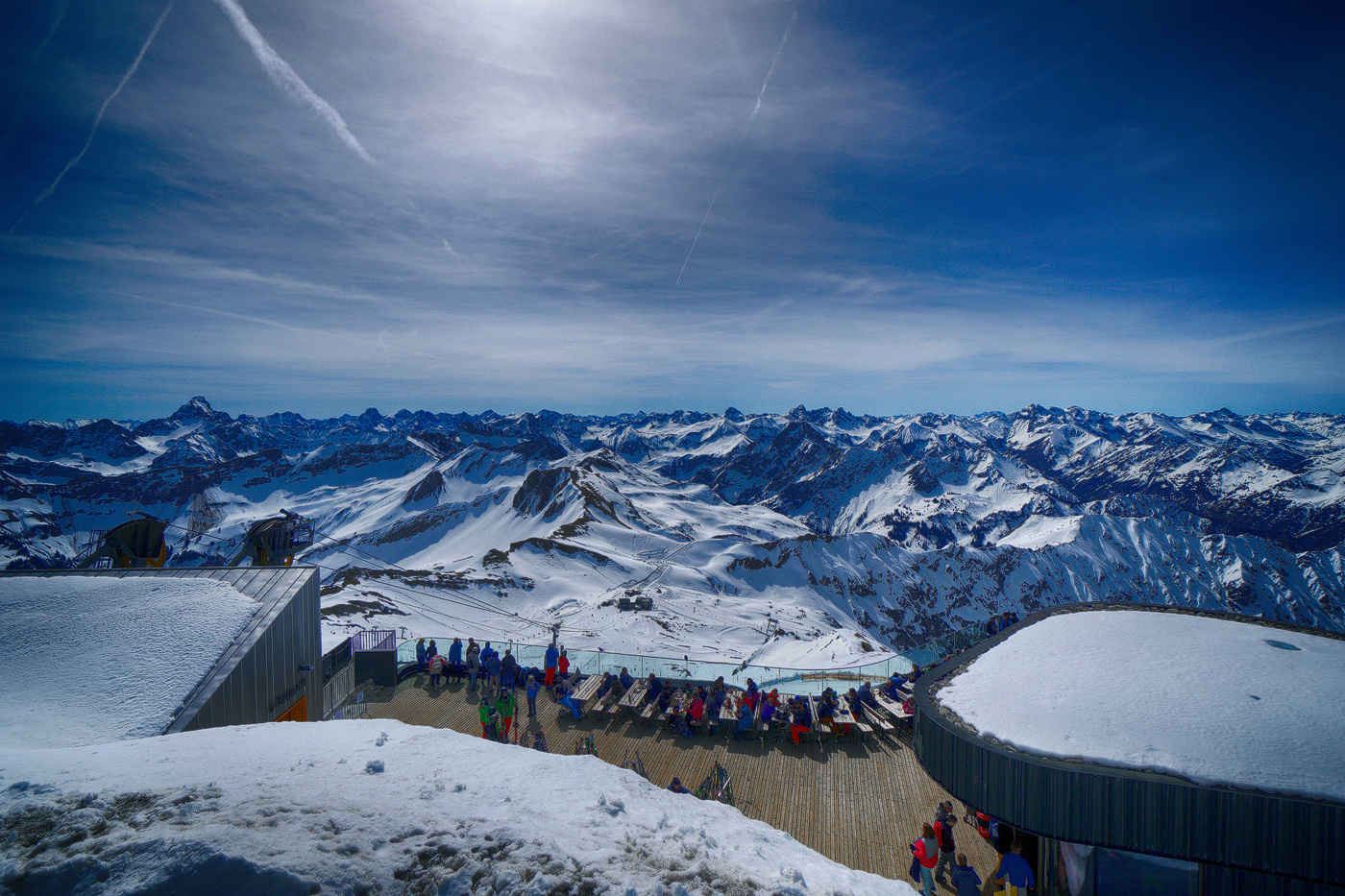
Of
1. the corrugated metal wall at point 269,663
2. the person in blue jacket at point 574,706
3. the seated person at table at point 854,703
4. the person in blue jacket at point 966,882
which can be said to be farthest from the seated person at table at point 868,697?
the corrugated metal wall at point 269,663

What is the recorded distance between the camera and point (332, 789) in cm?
667

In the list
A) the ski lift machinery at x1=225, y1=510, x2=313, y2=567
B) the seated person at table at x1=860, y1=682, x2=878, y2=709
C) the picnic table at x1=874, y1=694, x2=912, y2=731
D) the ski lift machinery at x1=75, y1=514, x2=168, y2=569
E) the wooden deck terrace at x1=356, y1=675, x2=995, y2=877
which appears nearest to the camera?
the wooden deck terrace at x1=356, y1=675, x2=995, y2=877

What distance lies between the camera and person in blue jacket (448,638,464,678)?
59.5ft

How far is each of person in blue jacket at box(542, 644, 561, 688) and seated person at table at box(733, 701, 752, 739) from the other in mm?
5920

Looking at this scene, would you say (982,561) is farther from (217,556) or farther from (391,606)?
(217,556)

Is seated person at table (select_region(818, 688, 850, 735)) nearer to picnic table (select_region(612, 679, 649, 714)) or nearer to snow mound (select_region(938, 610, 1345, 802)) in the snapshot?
snow mound (select_region(938, 610, 1345, 802))

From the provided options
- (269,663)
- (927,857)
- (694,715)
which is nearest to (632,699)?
(694,715)

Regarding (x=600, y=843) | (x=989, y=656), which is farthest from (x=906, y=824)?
(x=600, y=843)

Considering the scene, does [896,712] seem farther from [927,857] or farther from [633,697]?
[633,697]

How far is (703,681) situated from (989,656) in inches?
314

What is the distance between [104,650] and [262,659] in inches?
104

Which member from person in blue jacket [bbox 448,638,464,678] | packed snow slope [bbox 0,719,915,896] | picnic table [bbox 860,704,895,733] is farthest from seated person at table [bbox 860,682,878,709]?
person in blue jacket [bbox 448,638,464,678]

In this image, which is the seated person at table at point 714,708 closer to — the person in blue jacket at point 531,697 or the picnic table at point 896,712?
the picnic table at point 896,712

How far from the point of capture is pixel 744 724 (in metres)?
14.3
